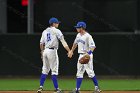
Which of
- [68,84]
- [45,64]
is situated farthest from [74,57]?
[45,64]

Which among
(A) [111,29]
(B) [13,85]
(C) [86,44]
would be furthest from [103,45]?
(C) [86,44]

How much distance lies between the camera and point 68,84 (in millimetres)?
17500

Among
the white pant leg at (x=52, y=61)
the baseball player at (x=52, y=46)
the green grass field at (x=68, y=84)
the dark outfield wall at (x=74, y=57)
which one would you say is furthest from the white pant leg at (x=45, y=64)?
the dark outfield wall at (x=74, y=57)

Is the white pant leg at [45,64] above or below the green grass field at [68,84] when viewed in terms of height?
above

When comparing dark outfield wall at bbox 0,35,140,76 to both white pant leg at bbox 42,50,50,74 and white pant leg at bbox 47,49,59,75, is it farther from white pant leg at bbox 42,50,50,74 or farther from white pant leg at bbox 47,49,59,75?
white pant leg at bbox 47,49,59,75

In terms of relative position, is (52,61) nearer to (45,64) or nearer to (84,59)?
(45,64)

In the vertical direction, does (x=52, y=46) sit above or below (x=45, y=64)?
above

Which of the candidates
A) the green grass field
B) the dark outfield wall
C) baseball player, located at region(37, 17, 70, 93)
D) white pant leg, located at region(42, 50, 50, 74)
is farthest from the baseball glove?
the dark outfield wall

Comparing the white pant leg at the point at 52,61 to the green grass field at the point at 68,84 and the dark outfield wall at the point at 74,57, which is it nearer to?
the green grass field at the point at 68,84

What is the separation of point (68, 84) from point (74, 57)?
2.42 meters

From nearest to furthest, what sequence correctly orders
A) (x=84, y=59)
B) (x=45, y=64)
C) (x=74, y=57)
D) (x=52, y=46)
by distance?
(x=84, y=59) < (x=52, y=46) < (x=45, y=64) < (x=74, y=57)

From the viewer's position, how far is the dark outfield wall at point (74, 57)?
64.9 ft

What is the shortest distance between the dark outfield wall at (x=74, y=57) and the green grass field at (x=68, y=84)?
62cm

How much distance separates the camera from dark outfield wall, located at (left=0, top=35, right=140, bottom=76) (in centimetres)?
1978
